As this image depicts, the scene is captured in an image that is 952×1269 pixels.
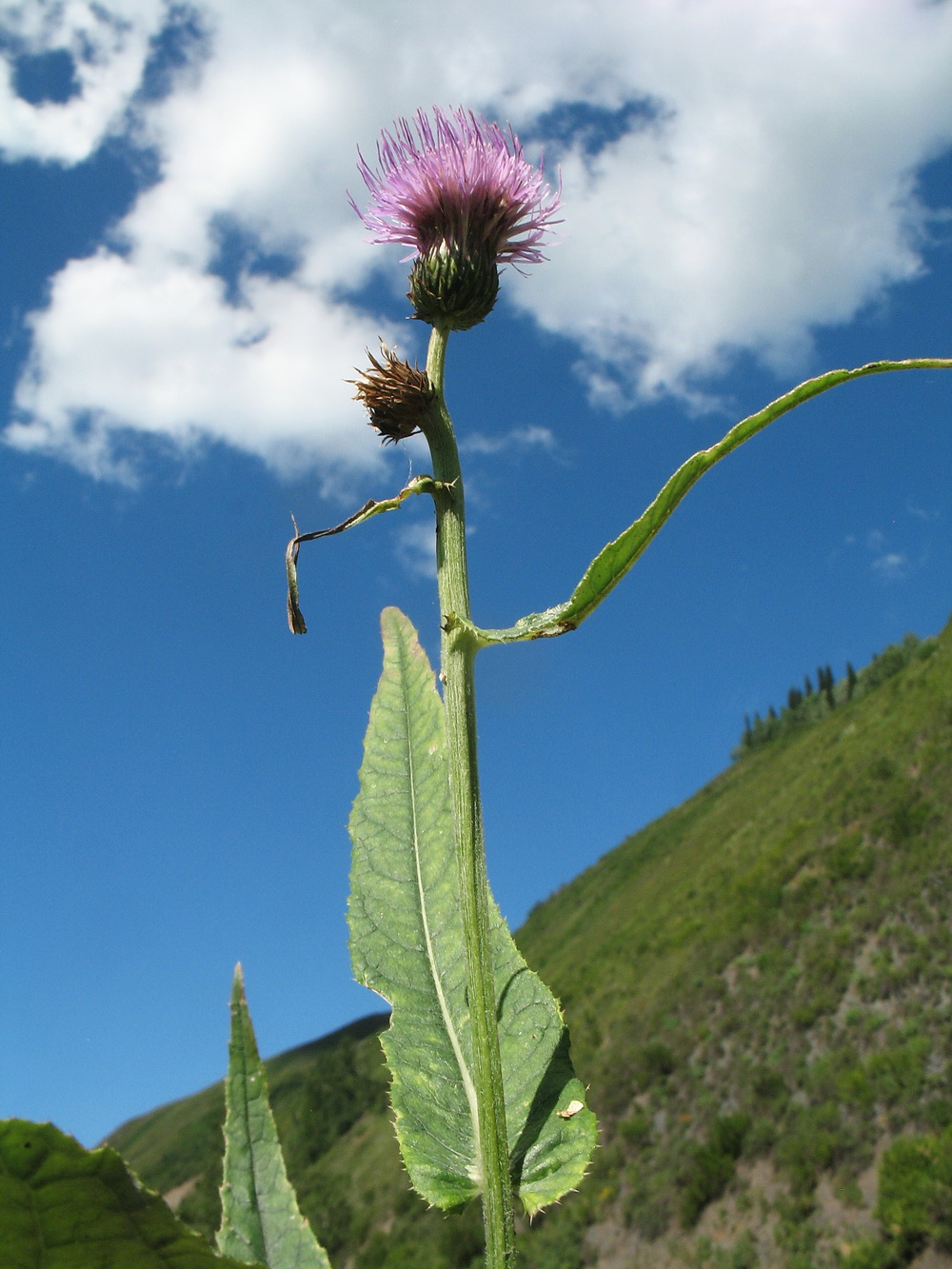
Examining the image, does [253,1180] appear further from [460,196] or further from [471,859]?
[460,196]

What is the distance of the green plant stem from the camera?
3.21ft

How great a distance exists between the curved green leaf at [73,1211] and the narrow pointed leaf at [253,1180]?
1.39 feet

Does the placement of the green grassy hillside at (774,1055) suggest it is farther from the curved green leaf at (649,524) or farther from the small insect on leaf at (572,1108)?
the curved green leaf at (649,524)

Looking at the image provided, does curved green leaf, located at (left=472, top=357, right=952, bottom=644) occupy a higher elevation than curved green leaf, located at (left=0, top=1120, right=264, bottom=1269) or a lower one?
higher

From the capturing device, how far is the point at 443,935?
1211 millimetres

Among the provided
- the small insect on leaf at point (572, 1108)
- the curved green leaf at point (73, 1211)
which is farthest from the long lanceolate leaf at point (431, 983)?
the curved green leaf at point (73, 1211)

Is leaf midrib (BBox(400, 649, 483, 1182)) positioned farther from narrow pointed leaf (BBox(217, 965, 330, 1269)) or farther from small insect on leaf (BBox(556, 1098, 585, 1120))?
narrow pointed leaf (BBox(217, 965, 330, 1269))

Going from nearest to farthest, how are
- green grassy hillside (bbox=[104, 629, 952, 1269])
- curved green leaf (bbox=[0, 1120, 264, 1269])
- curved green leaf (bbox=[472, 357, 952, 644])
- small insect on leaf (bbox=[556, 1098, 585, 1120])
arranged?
curved green leaf (bbox=[0, 1120, 264, 1269]), curved green leaf (bbox=[472, 357, 952, 644]), small insect on leaf (bbox=[556, 1098, 585, 1120]), green grassy hillside (bbox=[104, 629, 952, 1269])

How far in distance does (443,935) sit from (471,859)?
0.75 ft

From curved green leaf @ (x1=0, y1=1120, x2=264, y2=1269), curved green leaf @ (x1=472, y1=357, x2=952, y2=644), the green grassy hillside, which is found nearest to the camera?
curved green leaf @ (x1=0, y1=1120, x2=264, y2=1269)

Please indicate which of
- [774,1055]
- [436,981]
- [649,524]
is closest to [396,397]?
[649,524]

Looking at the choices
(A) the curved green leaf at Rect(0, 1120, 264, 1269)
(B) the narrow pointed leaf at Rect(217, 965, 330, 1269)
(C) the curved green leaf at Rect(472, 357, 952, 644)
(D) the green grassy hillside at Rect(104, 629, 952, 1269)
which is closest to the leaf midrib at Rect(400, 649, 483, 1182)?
(B) the narrow pointed leaf at Rect(217, 965, 330, 1269)

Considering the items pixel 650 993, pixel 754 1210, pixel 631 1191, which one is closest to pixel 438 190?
pixel 754 1210

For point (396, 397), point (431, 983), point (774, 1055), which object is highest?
point (396, 397)
